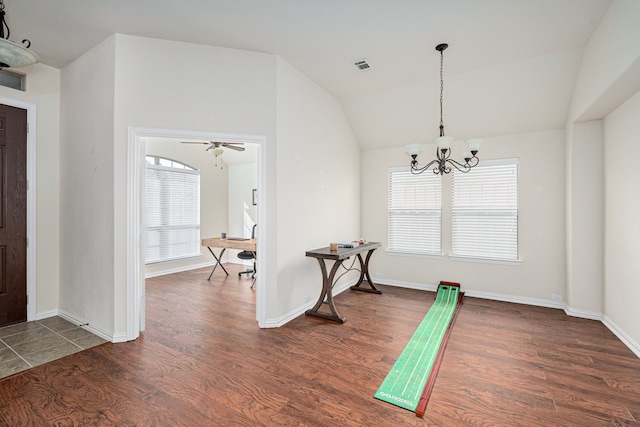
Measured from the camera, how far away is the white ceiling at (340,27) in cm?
253

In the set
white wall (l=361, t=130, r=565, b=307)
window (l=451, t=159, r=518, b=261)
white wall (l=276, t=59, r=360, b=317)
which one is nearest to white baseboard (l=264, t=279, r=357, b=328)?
white wall (l=276, t=59, r=360, b=317)

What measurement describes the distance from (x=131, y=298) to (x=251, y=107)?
232 cm

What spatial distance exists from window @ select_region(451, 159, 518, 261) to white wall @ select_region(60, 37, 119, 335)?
15.0 feet

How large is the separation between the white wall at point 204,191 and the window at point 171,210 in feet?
0.39

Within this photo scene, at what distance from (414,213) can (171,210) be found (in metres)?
4.83


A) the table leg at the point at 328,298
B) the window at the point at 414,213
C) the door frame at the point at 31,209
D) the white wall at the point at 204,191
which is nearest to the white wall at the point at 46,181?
the door frame at the point at 31,209

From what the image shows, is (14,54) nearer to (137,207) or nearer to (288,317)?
(137,207)

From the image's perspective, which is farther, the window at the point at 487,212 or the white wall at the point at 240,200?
the white wall at the point at 240,200

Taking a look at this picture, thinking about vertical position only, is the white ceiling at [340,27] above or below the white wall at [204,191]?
above

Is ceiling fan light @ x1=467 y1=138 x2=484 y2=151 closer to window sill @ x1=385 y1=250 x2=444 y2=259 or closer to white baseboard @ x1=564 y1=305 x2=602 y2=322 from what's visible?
window sill @ x1=385 y1=250 x2=444 y2=259

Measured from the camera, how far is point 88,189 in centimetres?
324

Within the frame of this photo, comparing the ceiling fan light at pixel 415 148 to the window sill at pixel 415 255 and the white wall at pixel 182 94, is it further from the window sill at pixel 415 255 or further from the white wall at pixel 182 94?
the window sill at pixel 415 255

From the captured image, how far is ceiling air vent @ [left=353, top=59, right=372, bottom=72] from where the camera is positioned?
3.51 meters

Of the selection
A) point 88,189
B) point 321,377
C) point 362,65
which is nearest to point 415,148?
point 362,65
